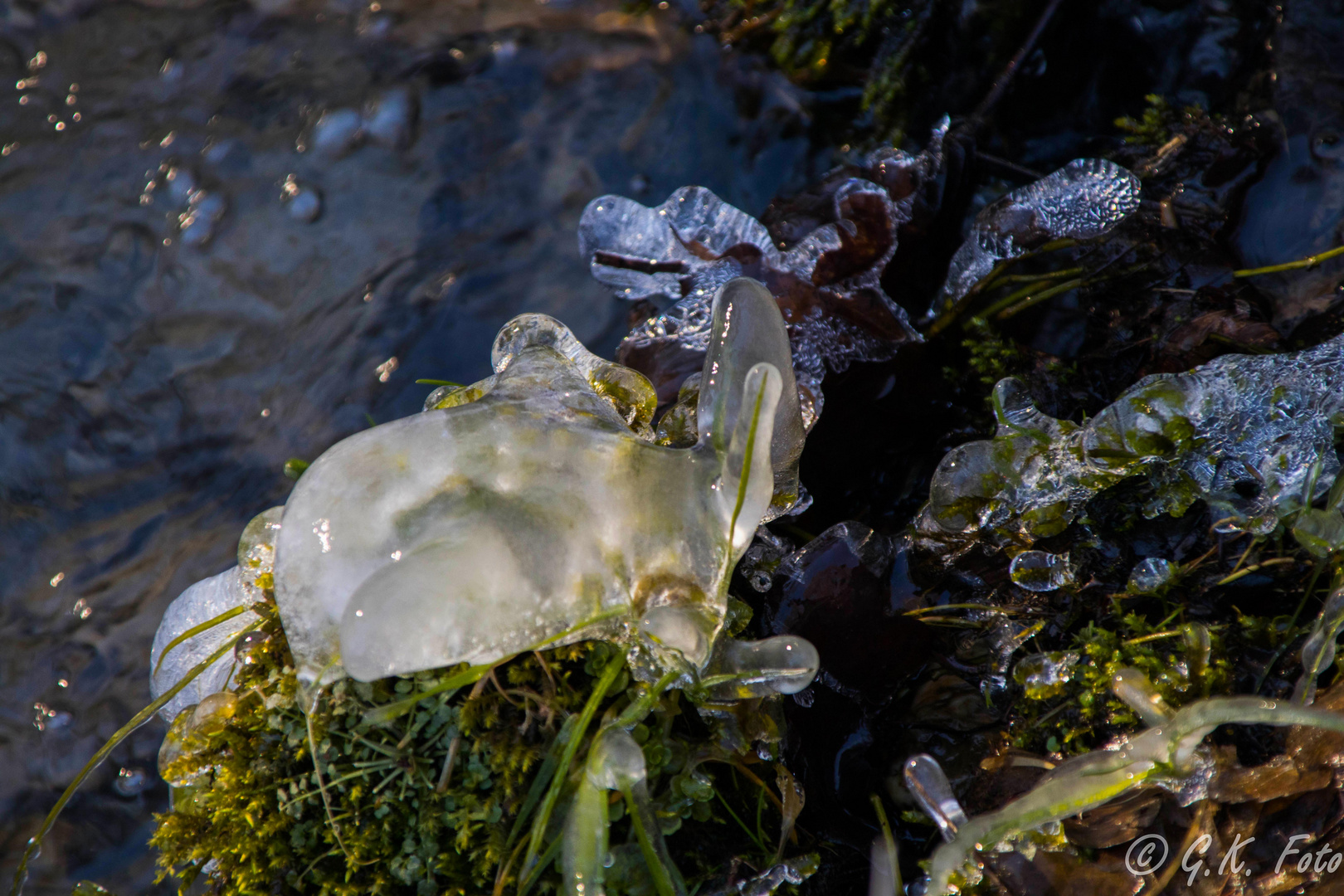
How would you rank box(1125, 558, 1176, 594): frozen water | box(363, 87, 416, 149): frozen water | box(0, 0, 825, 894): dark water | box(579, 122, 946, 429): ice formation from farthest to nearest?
box(363, 87, 416, 149): frozen water → box(0, 0, 825, 894): dark water → box(579, 122, 946, 429): ice formation → box(1125, 558, 1176, 594): frozen water

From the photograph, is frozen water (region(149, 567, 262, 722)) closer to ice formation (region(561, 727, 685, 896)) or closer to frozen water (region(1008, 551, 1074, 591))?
ice formation (region(561, 727, 685, 896))

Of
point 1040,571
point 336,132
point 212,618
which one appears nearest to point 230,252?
point 336,132

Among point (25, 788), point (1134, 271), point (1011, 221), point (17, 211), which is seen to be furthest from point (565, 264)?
point (25, 788)

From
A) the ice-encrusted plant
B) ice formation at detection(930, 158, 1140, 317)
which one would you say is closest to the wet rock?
the ice-encrusted plant

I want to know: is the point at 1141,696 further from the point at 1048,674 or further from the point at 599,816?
the point at 599,816

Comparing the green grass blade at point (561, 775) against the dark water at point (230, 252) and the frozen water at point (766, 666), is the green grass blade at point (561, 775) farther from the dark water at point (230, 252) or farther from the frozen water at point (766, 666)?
the dark water at point (230, 252)

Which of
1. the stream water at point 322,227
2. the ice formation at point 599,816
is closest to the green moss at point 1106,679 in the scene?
the stream water at point 322,227

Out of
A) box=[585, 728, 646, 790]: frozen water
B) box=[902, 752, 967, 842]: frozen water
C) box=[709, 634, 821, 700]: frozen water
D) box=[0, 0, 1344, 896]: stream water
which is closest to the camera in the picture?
box=[585, 728, 646, 790]: frozen water

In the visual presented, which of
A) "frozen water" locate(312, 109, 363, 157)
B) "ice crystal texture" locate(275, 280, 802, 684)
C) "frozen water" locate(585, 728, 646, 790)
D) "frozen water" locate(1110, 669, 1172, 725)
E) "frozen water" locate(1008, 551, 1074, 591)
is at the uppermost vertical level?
"frozen water" locate(312, 109, 363, 157)
